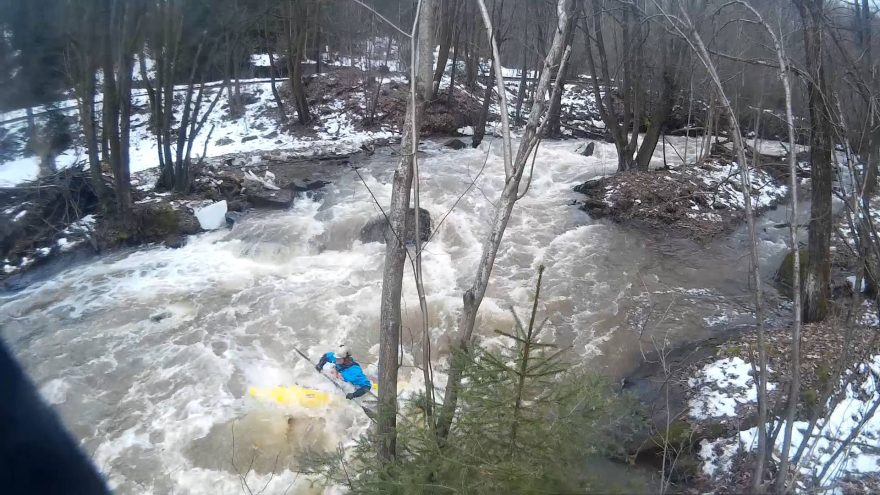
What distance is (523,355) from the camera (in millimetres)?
2859

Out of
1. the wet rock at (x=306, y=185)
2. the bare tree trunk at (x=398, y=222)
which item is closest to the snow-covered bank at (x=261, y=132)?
the wet rock at (x=306, y=185)

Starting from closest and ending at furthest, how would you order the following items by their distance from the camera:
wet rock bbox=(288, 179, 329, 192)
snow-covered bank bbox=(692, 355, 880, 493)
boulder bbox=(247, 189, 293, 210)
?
1. snow-covered bank bbox=(692, 355, 880, 493)
2. boulder bbox=(247, 189, 293, 210)
3. wet rock bbox=(288, 179, 329, 192)

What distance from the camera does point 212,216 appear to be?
11.1 meters

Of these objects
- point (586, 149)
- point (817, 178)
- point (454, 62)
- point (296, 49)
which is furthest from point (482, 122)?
point (817, 178)

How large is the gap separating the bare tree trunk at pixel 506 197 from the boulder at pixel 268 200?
9.26m

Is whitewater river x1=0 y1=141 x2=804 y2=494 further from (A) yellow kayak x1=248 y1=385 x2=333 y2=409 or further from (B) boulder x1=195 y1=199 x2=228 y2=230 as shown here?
(B) boulder x1=195 y1=199 x2=228 y2=230

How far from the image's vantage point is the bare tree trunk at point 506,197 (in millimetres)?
3299

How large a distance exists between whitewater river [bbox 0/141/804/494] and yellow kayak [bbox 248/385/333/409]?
0.13 meters

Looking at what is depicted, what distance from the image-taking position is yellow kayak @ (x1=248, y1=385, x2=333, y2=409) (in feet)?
20.3

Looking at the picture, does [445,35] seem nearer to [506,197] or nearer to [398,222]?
[398,222]

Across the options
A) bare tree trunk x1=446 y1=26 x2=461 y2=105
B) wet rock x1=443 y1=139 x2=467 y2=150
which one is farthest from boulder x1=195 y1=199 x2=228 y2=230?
bare tree trunk x1=446 y1=26 x2=461 y2=105

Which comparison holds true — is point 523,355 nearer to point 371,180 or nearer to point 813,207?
point 813,207

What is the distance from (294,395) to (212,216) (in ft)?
19.7

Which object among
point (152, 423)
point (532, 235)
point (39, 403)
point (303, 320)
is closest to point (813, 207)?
point (532, 235)
